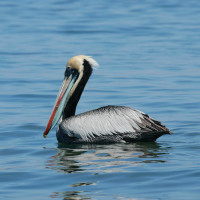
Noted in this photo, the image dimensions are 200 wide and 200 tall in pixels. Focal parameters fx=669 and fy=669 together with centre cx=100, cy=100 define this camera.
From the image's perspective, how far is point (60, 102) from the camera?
858 centimetres

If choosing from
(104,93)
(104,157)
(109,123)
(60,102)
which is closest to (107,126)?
(109,123)

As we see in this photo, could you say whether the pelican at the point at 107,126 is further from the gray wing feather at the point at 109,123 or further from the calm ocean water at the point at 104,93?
the calm ocean water at the point at 104,93

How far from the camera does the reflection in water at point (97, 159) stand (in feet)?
20.4

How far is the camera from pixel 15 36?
59.6 feet

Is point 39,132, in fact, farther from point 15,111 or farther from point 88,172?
point 88,172

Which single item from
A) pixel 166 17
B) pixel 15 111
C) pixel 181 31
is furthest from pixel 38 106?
pixel 166 17

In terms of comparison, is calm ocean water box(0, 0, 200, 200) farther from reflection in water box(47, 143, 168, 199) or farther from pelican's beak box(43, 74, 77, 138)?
pelican's beak box(43, 74, 77, 138)

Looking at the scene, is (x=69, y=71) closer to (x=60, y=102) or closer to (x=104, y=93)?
(x=60, y=102)

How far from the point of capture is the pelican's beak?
27.7ft

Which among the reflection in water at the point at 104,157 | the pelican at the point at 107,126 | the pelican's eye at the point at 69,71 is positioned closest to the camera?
the reflection in water at the point at 104,157

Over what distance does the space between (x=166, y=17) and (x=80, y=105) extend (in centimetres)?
1201

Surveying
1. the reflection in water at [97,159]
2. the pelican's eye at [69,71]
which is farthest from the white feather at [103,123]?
the pelican's eye at [69,71]

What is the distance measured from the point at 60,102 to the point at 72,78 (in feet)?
1.22

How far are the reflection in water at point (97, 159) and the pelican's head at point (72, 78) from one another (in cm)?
63
